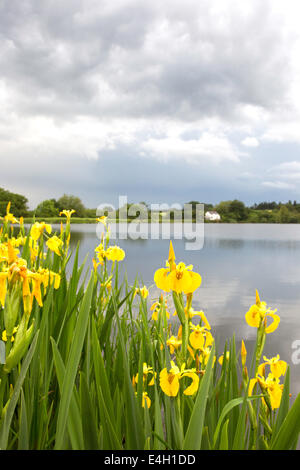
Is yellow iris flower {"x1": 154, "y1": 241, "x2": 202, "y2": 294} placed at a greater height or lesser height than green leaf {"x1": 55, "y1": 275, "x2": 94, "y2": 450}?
greater

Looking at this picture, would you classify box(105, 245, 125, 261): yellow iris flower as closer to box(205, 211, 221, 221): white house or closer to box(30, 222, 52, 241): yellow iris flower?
box(30, 222, 52, 241): yellow iris flower

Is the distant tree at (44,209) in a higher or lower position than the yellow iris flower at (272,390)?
higher

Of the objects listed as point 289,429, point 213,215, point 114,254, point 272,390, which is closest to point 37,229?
point 114,254

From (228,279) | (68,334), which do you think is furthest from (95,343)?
(228,279)

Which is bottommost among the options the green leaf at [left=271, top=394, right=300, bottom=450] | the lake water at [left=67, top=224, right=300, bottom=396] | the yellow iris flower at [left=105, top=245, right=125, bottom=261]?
the lake water at [left=67, top=224, right=300, bottom=396]

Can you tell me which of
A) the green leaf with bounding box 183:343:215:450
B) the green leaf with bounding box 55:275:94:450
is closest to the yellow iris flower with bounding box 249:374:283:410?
the green leaf with bounding box 183:343:215:450

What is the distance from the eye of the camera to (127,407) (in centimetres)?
84

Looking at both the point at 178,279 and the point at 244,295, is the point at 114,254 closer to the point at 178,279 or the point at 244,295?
the point at 178,279

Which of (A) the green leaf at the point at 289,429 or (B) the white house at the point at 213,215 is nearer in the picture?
(A) the green leaf at the point at 289,429

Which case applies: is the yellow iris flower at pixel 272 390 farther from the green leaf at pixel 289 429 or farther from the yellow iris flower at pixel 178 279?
the yellow iris flower at pixel 178 279

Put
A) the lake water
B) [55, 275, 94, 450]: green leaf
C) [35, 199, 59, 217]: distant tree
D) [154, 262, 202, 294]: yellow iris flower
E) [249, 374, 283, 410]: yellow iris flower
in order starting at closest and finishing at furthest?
[55, 275, 94, 450]: green leaf < [154, 262, 202, 294]: yellow iris flower < [249, 374, 283, 410]: yellow iris flower < [35, 199, 59, 217]: distant tree < the lake water

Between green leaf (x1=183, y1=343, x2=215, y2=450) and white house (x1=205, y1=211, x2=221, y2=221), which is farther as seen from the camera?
white house (x1=205, y1=211, x2=221, y2=221)

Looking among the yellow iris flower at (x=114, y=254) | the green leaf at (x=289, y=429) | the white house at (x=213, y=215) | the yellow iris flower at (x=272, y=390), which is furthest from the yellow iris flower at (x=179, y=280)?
the white house at (x=213, y=215)
